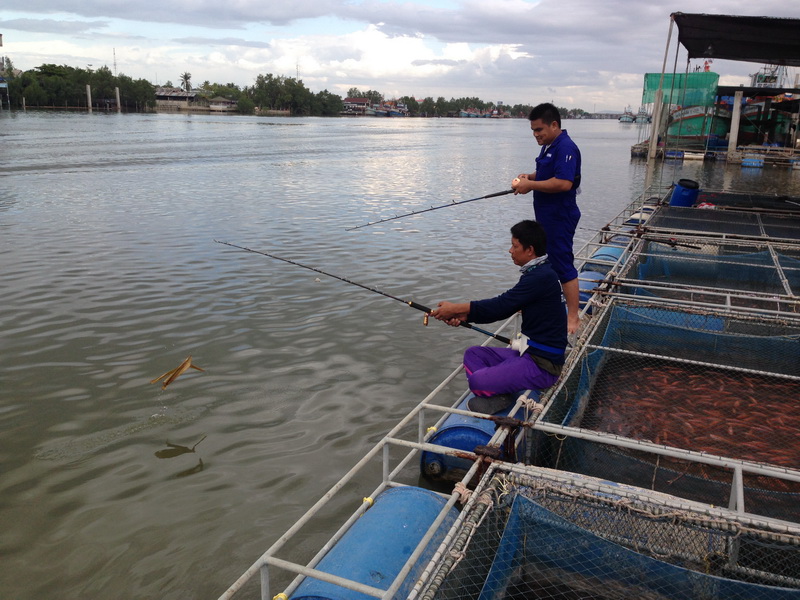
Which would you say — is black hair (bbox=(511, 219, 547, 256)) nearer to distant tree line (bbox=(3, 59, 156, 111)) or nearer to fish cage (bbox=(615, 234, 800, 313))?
fish cage (bbox=(615, 234, 800, 313))

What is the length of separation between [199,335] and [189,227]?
8.02 metres

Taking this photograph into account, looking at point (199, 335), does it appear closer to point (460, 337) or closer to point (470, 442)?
point (460, 337)

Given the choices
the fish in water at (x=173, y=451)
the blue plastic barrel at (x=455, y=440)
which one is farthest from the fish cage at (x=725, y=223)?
the fish in water at (x=173, y=451)

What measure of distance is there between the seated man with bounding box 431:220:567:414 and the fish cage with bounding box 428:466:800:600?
1158mm

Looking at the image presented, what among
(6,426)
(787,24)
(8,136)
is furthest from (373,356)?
(8,136)

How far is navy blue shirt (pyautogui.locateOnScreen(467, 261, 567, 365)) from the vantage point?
4.77m

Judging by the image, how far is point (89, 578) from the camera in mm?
4480

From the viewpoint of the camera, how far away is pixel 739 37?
17.1 metres

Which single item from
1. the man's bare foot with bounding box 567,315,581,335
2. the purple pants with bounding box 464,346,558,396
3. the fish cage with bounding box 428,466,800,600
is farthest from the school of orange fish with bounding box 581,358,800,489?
the fish cage with bounding box 428,466,800,600

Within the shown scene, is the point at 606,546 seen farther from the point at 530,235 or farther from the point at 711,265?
the point at 711,265

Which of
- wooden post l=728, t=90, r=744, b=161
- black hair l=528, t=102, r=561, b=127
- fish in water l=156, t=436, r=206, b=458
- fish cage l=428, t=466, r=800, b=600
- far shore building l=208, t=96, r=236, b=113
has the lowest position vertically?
fish in water l=156, t=436, r=206, b=458

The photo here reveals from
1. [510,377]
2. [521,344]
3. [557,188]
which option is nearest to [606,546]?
[510,377]

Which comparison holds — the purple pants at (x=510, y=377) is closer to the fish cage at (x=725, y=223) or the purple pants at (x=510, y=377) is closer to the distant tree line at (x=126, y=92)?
the fish cage at (x=725, y=223)

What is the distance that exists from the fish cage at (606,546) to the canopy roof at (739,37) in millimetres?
14748
